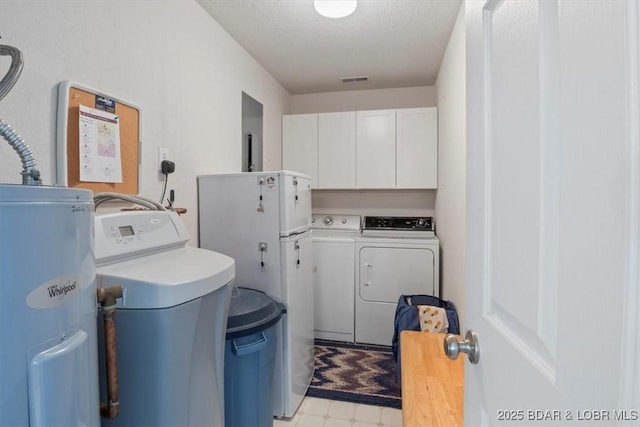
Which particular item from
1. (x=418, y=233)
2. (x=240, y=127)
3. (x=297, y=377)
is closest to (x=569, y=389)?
(x=297, y=377)

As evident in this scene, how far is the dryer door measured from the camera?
285 cm

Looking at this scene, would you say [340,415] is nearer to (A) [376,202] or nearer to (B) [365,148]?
(A) [376,202]

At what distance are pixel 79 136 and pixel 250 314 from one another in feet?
3.33

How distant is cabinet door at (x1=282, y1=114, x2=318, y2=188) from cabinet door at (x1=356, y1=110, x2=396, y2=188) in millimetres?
460

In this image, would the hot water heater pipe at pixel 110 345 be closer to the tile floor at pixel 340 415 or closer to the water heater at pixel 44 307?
the water heater at pixel 44 307

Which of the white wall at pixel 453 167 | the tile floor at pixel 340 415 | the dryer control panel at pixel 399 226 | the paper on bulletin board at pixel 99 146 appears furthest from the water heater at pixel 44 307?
the dryer control panel at pixel 399 226

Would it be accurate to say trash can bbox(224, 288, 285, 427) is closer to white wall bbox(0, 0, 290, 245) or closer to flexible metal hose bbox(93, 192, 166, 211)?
flexible metal hose bbox(93, 192, 166, 211)

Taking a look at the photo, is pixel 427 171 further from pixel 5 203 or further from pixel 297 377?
pixel 5 203

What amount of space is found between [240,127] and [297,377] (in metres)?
1.86

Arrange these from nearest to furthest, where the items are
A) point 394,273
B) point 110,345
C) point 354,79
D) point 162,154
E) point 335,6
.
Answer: point 110,345
point 162,154
point 335,6
point 394,273
point 354,79

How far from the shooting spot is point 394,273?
2.92 metres

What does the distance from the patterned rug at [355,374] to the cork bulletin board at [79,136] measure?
72.0 inches

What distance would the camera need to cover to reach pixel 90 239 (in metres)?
0.71

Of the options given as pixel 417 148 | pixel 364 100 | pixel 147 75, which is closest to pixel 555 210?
pixel 147 75
